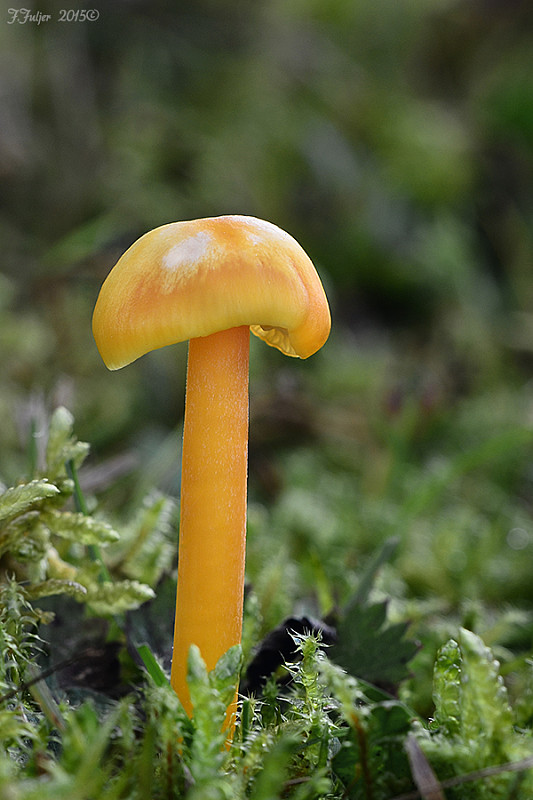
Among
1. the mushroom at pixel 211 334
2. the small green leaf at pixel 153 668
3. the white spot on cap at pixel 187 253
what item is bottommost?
the small green leaf at pixel 153 668

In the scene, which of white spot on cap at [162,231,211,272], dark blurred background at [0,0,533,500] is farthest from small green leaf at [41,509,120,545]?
dark blurred background at [0,0,533,500]

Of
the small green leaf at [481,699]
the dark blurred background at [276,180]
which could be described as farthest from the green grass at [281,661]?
the dark blurred background at [276,180]

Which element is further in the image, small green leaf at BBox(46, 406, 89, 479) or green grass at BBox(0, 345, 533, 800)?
small green leaf at BBox(46, 406, 89, 479)

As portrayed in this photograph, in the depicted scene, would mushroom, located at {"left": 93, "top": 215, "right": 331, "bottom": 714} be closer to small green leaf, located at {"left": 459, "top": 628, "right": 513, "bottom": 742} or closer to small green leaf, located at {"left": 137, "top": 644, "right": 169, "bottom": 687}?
small green leaf, located at {"left": 137, "top": 644, "right": 169, "bottom": 687}

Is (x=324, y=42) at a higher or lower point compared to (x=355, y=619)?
higher

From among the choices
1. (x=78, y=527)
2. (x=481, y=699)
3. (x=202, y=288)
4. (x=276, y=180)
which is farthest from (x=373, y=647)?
(x=276, y=180)

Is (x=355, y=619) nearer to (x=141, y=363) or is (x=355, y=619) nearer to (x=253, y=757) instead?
(x=253, y=757)

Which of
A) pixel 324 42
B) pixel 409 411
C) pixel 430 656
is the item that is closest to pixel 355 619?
pixel 430 656

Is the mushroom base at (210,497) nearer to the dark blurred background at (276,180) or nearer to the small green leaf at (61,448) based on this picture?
the small green leaf at (61,448)
